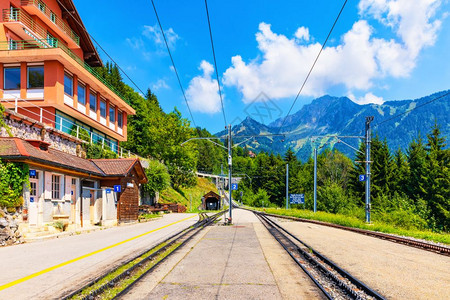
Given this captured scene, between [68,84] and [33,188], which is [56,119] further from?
[33,188]

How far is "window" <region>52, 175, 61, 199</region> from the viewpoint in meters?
17.9

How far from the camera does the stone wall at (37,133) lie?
17.3 meters

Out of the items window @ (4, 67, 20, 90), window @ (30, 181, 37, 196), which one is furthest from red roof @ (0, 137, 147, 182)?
window @ (4, 67, 20, 90)

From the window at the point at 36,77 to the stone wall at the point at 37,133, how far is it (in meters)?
5.88

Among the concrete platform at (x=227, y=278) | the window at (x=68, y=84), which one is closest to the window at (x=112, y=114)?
the window at (x=68, y=84)

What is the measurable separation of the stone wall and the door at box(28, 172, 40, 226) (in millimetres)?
2750

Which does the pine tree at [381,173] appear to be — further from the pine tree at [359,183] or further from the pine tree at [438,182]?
the pine tree at [438,182]

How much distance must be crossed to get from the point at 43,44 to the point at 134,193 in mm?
Answer: 14677

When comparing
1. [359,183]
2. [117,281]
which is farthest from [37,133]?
[359,183]

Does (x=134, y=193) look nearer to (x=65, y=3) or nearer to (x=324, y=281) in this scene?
(x=65, y=3)

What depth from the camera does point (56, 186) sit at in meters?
18.3

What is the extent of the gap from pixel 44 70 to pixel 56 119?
381cm

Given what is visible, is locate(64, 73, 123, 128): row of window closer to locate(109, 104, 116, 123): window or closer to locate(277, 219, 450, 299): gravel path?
locate(109, 104, 116, 123): window

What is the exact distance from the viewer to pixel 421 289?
7.16 meters
